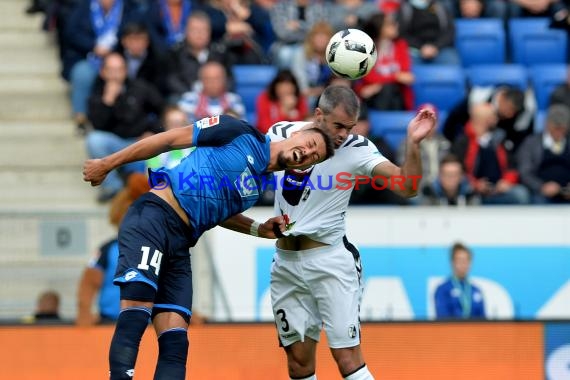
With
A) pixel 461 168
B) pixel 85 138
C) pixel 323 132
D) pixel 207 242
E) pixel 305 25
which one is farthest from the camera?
pixel 305 25

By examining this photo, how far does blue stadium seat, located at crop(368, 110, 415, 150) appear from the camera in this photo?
550 inches

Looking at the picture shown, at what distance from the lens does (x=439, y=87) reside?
1487 centimetres

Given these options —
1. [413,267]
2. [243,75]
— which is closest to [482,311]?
[413,267]

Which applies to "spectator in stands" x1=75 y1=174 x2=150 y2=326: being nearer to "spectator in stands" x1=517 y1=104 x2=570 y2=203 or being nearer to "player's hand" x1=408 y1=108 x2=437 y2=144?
"player's hand" x1=408 y1=108 x2=437 y2=144

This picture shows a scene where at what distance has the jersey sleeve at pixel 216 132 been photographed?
321 inches

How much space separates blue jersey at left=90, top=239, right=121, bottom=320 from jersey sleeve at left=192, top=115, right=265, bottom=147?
3.07 m

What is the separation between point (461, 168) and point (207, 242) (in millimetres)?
2897

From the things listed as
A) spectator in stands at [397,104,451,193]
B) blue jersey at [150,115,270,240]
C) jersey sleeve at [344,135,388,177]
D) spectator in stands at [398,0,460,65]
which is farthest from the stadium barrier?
spectator in stands at [398,0,460,65]

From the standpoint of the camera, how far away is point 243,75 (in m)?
14.8

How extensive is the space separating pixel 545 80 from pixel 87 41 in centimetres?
519

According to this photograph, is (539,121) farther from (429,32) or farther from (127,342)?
(127,342)

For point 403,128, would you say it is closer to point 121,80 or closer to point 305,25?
point 305,25

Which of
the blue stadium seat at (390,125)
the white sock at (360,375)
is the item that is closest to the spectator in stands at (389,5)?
the blue stadium seat at (390,125)

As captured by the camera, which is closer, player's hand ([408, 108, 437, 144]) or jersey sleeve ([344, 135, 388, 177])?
player's hand ([408, 108, 437, 144])
